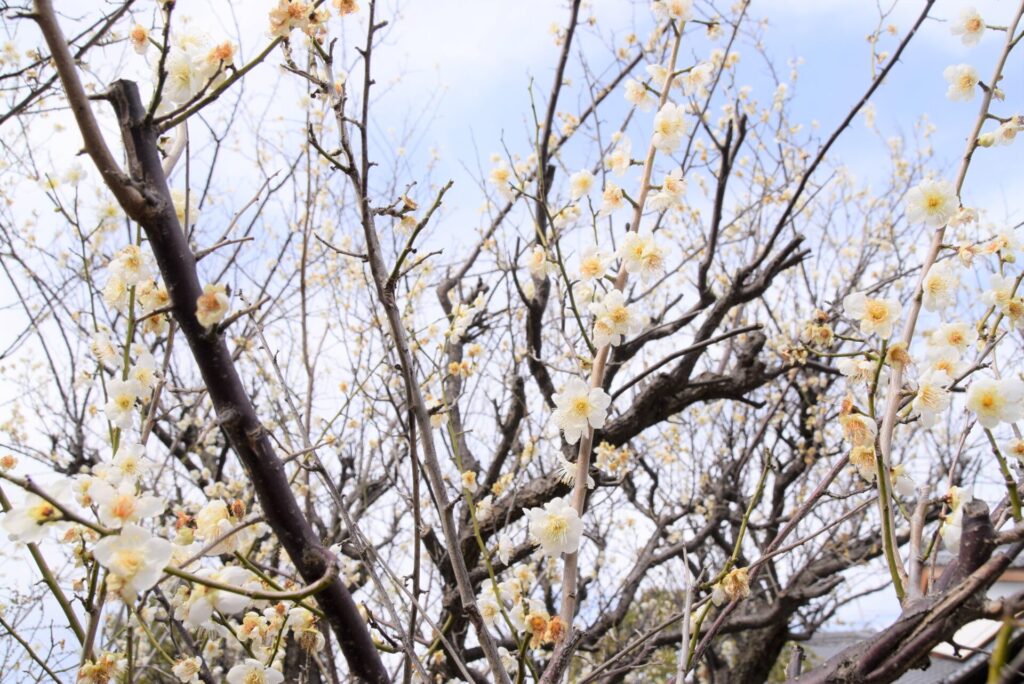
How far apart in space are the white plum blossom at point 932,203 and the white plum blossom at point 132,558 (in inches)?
68.3

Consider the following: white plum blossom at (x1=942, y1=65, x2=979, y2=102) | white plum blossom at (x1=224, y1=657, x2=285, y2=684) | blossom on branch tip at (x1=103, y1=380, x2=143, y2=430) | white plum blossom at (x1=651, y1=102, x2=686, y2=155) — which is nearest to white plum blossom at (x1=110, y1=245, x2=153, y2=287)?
blossom on branch tip at (x1=103, y1=380, x2=143, y2=430)

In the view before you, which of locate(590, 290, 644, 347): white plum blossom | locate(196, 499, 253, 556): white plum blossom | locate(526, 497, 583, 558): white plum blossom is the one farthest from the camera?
locate(590, 290, 644, 347): white plum blossom

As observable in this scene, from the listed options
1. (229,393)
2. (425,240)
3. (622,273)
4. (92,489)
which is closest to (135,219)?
(229,393)

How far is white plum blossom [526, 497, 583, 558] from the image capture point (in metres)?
1.57

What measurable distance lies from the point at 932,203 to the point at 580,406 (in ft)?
3.30

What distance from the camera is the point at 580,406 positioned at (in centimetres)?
161

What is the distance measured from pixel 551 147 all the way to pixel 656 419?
195 cm

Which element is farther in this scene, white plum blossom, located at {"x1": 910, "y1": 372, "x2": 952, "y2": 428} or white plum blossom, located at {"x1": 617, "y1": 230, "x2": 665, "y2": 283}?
white plum blossom, located at {"x1": 617, "y1": 230, "x2": 665, "y2": 283}

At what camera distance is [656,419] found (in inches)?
182

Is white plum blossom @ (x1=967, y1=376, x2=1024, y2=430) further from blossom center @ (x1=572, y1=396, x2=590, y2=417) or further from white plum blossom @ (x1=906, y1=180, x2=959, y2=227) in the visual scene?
blossom center @ (x1=572, y1=396, x2=590, y2=417)

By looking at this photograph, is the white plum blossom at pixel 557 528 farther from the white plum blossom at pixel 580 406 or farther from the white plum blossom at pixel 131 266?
the white plum blossom at pixel 131 266

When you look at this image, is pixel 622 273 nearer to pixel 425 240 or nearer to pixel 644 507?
pixel 425 240

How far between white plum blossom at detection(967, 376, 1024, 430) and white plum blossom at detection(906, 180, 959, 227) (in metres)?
0.44

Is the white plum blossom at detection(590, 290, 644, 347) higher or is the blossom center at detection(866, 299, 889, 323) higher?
the white plum blossom at detection(590, 290, 644, 347)
